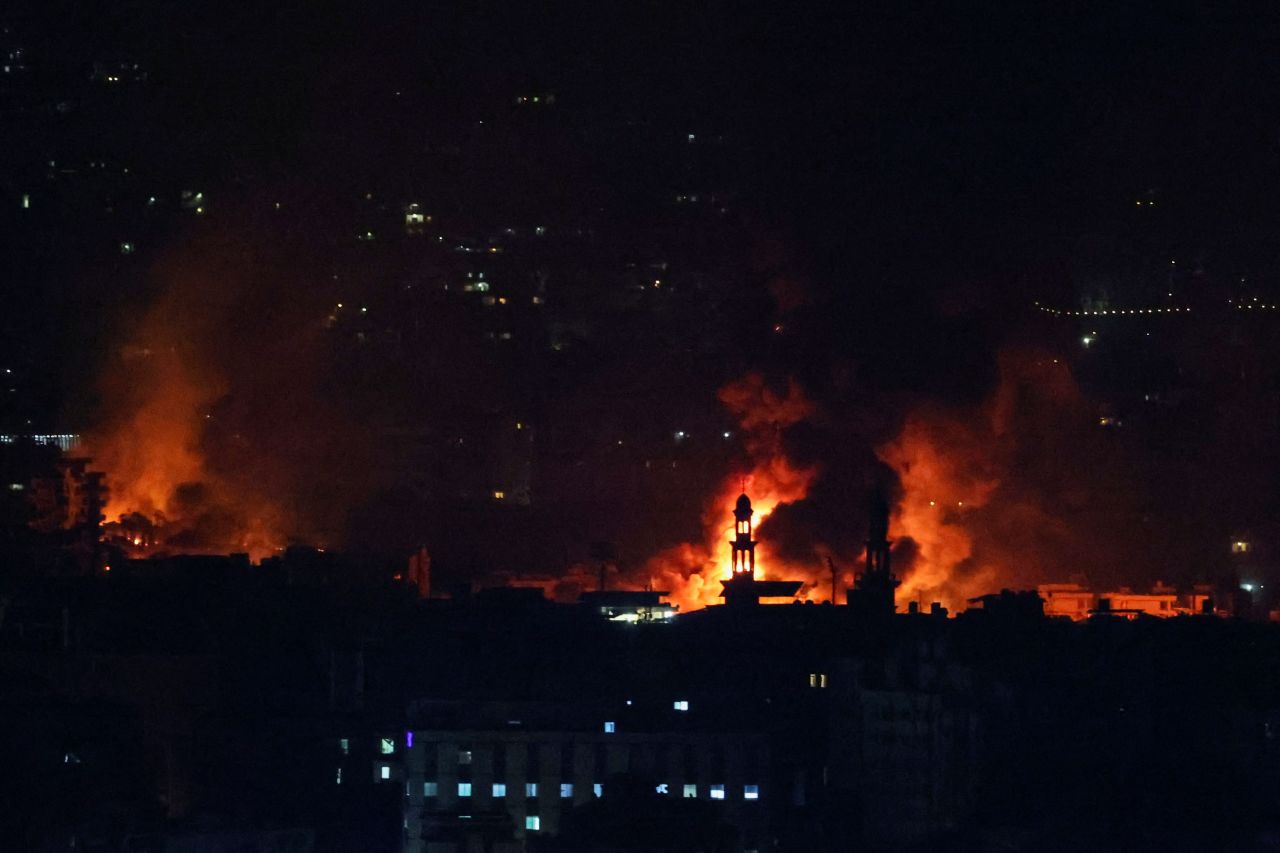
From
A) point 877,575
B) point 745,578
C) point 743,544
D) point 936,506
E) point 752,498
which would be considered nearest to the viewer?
point 877,575

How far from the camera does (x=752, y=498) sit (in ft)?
230

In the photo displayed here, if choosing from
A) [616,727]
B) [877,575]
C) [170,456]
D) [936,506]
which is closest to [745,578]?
[877,575]

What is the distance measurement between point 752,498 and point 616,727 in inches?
764

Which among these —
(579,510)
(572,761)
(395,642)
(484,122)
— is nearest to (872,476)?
(579,510)

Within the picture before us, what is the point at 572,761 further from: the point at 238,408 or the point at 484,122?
the point at 484,122

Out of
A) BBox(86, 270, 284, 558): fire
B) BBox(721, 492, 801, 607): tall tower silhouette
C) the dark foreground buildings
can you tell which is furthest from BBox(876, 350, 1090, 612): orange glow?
BBox(86, 270, 284, 558): fire

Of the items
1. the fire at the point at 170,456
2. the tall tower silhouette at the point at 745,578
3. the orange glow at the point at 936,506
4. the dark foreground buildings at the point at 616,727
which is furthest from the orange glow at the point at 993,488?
the fire at the point at 170,456

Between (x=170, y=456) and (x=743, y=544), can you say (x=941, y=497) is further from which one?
(x=170, y=456)

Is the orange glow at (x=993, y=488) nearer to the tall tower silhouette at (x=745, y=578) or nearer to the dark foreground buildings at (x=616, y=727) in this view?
the tall tower silhouette at (x=745, y=578)

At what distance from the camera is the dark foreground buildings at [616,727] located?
1953 inches

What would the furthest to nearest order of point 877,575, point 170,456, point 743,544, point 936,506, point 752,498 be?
point 170,456, point 936,506, point 752,498, point 743,544, point 877,575

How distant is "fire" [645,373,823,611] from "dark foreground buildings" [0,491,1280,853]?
6604mm

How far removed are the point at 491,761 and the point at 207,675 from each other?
23.6 feet

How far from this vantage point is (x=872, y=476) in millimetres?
69562
